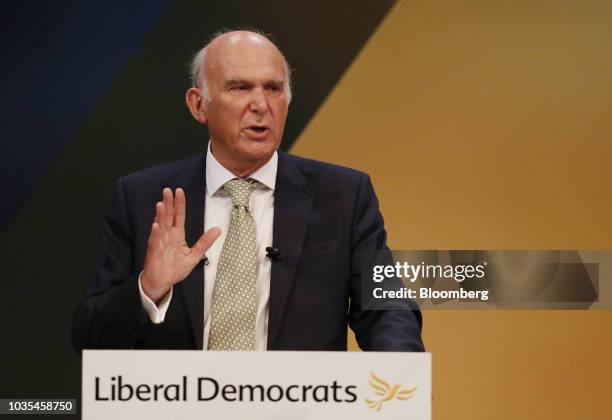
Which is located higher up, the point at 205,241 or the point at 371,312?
the point at 205,241

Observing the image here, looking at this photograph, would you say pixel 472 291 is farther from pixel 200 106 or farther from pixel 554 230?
pixel 200 106

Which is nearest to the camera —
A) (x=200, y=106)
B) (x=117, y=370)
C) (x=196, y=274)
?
(x=117, y=370)

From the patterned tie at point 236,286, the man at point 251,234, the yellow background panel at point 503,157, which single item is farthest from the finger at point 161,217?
the yellow background panel at point 503,157

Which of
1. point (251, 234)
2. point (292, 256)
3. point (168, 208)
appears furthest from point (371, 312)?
point (168, 208)

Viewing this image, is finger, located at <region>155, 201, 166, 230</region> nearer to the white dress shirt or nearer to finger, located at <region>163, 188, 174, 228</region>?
finger, located at <region>163, 188, 174, 228</region>

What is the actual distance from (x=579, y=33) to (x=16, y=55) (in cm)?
195

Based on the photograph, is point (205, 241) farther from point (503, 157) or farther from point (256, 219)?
point (503, 157)

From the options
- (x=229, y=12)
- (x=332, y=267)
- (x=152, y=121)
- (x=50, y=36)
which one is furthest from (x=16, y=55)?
(x=332, y=267)

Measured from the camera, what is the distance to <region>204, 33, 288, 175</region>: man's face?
9.53 ft

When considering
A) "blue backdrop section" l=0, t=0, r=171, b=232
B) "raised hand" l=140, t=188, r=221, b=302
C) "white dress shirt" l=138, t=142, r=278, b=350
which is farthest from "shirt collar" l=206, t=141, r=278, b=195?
"blue backdrop section" l=0, t=0, r=171, b=232

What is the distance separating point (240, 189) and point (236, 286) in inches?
11.6

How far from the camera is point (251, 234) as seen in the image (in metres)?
2.86

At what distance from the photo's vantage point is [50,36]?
11.3ft

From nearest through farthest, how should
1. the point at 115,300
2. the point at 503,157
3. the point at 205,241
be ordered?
the point at 205,241 < the point at 115,300 < the point at 503,157
